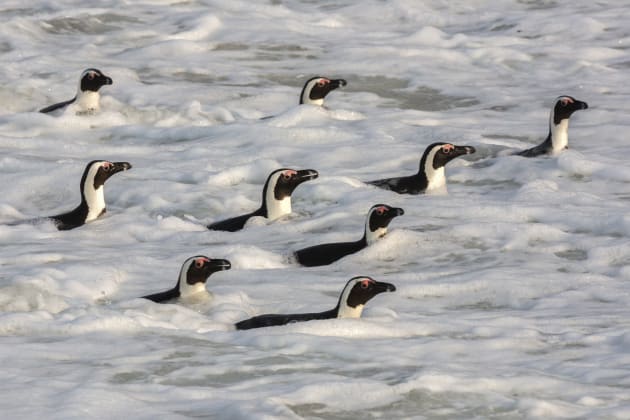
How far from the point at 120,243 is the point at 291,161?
3.07 metres

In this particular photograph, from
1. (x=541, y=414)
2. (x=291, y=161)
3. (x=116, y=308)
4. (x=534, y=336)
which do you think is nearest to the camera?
(x=541, y=414)

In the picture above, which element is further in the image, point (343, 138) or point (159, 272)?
point (343, 138)

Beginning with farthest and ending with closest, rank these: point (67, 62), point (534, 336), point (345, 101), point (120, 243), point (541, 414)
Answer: point (67, 62) → point (345, 101) → point (120, 243) → point (534, 336) → point (541, 414)

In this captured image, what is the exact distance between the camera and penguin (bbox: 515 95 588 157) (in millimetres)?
14680

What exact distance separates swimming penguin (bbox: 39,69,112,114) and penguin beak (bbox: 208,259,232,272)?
675cm

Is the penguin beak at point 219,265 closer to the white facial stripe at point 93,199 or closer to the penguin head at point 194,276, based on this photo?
the penguin head at point 194,276

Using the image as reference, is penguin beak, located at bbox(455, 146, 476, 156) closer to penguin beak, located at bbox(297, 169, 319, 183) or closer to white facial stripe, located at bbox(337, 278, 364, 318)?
penguin beak, located at bbox(297, 169, 319, 183)

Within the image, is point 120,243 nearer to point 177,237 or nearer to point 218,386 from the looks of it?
point 177,237

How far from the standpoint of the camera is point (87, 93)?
16828 mm

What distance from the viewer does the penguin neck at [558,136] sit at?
14727mm

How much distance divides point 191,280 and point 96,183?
3427 mm

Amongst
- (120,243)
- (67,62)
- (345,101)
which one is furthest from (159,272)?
(67,62)

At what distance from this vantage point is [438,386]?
25.5 ft

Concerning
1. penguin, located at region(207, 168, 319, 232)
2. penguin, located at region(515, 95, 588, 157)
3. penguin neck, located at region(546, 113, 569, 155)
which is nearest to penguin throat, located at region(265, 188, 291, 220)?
penguin, located at region(207, 168, 319, 232)
